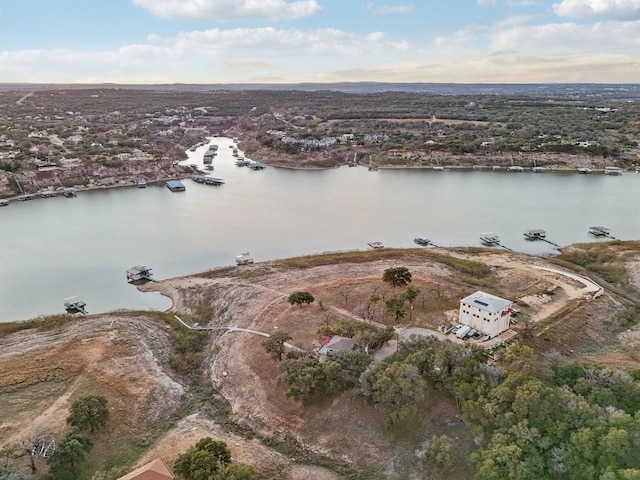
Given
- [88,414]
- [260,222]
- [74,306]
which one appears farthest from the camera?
[260,222]

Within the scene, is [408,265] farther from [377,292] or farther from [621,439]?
[621,439]

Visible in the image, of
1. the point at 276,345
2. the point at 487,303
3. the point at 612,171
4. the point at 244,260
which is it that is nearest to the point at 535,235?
the point at 487,303

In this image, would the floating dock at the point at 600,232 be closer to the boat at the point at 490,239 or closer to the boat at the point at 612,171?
the boat at the point at 490,239

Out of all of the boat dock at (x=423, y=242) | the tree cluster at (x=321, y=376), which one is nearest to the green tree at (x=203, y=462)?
the tree cluster at (x=321, y=376)

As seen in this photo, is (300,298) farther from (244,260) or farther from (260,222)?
(260,222)

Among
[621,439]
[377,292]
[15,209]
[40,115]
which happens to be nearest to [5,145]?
[15,209]

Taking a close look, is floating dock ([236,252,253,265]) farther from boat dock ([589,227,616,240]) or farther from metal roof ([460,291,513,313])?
boat dock ([589,227,616,240])
